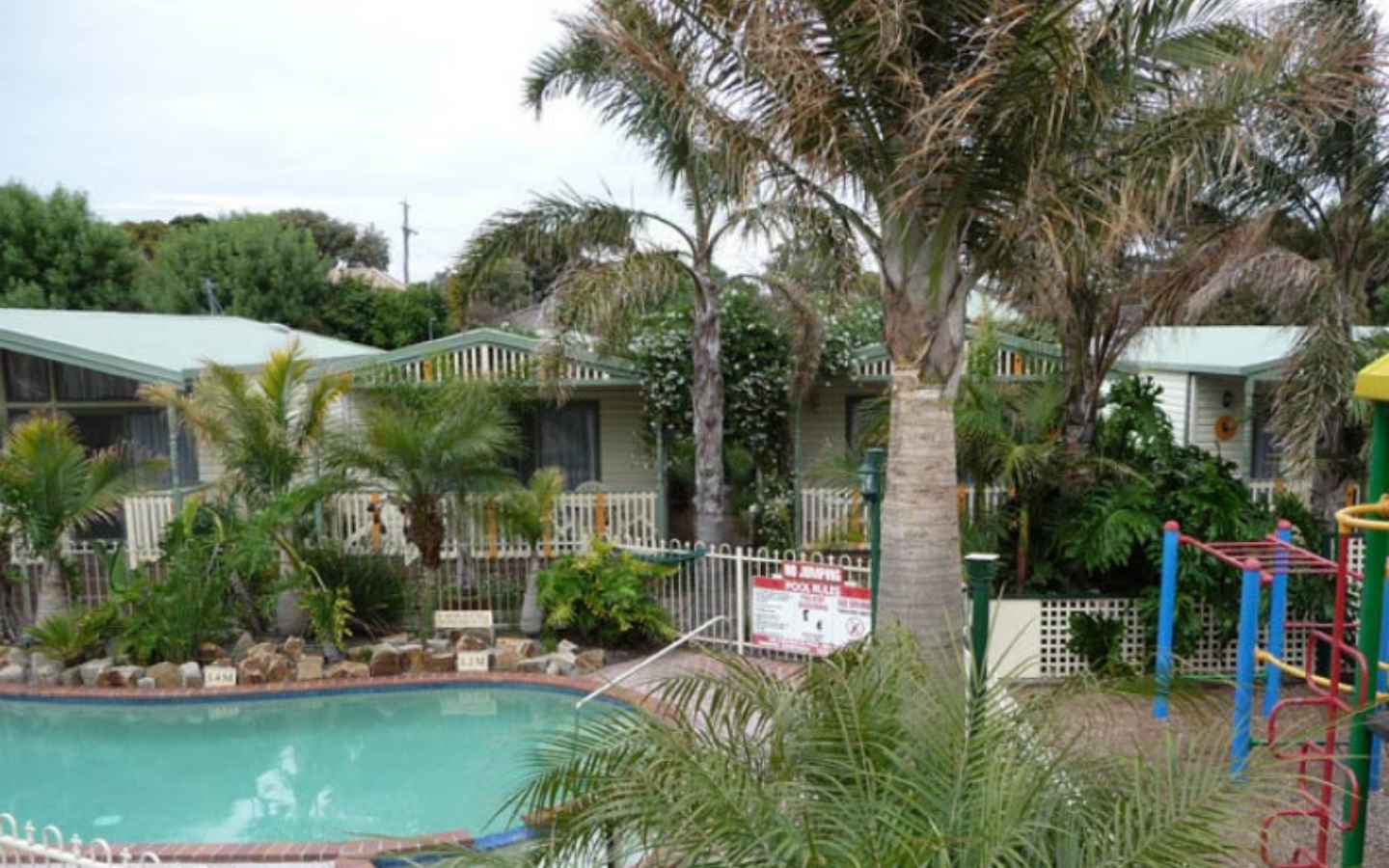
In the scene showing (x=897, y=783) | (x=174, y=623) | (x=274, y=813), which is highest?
(x=897, y=783)

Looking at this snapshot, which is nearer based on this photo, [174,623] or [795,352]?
[174,623]

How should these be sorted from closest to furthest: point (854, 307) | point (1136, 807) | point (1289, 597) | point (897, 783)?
point (1136, 807)
point (897, 783)
point (1289, 597)
point (854, 307)

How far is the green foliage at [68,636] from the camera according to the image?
34.6ft

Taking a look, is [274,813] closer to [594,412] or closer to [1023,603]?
[1023,603]

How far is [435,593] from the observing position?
11523mm

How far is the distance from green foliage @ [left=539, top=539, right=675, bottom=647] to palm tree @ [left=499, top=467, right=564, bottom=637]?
0.30 meters

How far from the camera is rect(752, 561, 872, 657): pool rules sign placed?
31.7 feet

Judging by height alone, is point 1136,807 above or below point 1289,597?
above

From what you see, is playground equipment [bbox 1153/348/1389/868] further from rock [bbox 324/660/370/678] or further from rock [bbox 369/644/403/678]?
rock [bbox 324/660/370/678]

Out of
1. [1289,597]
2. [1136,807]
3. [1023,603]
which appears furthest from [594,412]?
[1136,807]

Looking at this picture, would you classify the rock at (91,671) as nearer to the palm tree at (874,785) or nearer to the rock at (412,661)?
the rock at (412,661)

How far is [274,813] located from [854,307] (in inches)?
428

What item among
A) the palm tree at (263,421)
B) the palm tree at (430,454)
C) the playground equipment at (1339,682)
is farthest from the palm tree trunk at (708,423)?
the playground equipment at (1339,682)

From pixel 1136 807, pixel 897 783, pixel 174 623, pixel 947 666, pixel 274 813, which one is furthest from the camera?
pixel 174 623
